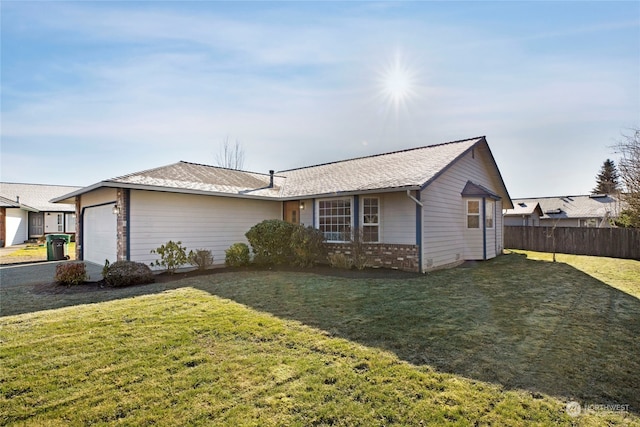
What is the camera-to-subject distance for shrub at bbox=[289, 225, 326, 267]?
35.5 feet

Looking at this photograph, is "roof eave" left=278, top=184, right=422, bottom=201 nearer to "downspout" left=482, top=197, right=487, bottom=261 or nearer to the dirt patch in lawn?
the dirt patch in lawn

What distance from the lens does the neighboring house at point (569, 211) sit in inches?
1171

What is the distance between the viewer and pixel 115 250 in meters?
10.6

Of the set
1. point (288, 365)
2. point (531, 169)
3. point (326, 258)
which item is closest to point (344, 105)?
point (326, 258)

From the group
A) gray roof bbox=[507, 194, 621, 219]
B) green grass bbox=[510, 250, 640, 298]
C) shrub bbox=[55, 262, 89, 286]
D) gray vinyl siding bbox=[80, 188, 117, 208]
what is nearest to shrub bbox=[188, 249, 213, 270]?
shrub bbox=[55, 262, 89, 286]

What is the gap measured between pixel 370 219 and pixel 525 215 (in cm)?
2517

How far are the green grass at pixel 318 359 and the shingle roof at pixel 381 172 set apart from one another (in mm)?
4713

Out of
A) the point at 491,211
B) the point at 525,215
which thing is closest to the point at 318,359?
the point at 491,211

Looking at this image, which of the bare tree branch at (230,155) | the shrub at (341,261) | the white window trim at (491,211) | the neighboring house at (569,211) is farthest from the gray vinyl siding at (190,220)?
the neighboring house at (569,211)

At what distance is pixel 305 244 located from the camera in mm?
10797

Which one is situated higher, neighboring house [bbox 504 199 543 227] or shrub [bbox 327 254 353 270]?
neighboring house [bbox 504 199 543 227]

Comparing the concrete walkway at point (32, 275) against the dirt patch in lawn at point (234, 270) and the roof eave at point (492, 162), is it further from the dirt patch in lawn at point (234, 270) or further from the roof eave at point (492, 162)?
the roof eave at point (492, 162)

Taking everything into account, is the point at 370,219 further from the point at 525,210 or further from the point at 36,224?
the point at 36,224

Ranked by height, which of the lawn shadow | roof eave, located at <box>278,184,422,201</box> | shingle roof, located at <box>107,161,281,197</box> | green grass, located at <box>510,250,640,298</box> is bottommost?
green grass, located at <box>510,250,640,298</box>
